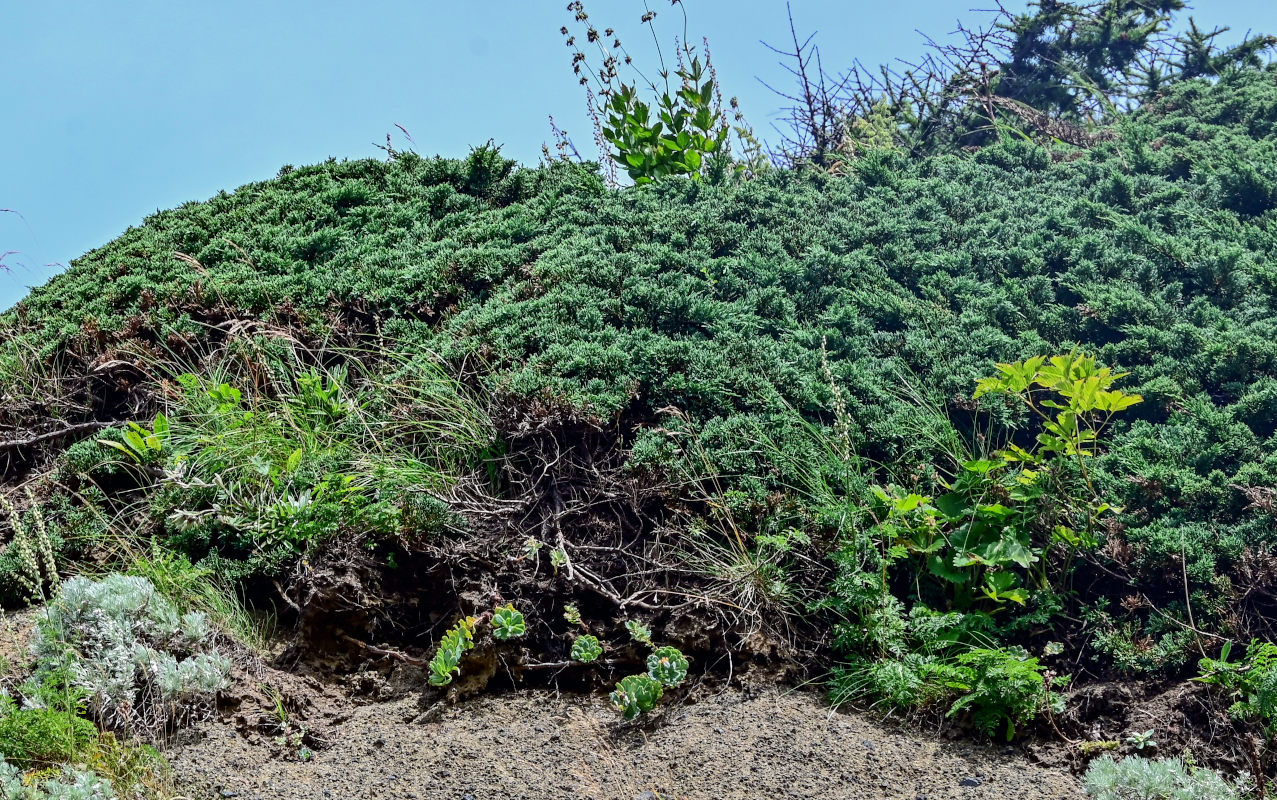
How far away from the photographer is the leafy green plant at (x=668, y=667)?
3.90m

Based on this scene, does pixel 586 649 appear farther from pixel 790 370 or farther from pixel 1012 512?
pixel 790 370

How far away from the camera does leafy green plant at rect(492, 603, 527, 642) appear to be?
13.0 feet

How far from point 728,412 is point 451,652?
1.91 m

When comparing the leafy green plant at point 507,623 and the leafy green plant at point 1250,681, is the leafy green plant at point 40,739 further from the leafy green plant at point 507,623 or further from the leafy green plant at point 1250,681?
the leafy green plant at point 1250,681

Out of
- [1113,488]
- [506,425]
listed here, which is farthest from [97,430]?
[1113,488]

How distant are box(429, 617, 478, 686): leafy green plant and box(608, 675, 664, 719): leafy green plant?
0.62 m

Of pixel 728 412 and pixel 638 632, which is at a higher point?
pixel 728 412

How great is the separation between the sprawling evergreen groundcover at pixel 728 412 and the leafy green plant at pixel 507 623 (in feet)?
0.77

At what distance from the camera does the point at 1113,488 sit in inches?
182

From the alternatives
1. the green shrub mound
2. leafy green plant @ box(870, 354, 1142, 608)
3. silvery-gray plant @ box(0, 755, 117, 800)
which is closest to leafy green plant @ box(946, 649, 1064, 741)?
the green shrub mound

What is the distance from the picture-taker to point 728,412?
5.07m

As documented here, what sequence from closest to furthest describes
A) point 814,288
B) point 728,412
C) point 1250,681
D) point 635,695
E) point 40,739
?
point 40,739
point 1250,681
point 635,695
point 728,412
point 814,288

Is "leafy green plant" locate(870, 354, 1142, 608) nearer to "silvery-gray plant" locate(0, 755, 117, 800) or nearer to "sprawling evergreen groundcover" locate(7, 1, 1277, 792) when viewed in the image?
"sprawling evergreen groundcover" locate(7, 1, 1277, 792)

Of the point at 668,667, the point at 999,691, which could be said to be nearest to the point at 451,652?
the point at 668,667
